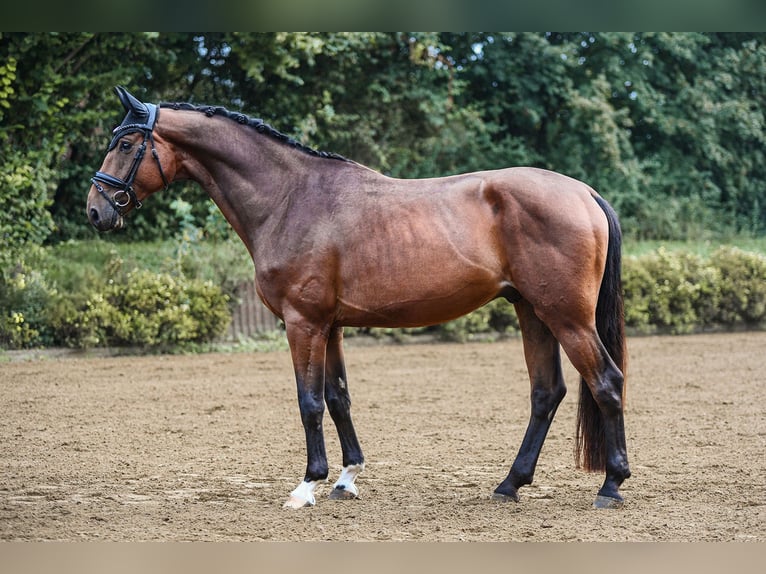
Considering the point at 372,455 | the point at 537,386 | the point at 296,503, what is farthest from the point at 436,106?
the point at 296,503

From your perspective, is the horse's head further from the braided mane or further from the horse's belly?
the horse's belly

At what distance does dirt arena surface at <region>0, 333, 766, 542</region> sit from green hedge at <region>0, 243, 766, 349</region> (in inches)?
29.6

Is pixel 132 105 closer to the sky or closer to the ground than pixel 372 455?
closer to the sky

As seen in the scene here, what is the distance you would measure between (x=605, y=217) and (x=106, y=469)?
341cm

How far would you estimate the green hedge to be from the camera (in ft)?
36.3

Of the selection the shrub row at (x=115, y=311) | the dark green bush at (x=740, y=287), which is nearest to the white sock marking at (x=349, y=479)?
the shrub row at (x=115, y=311)

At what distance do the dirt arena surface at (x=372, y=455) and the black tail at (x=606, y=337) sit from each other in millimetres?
261

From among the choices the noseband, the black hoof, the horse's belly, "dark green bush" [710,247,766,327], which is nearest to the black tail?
the black hoof

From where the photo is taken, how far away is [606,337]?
15.3ft

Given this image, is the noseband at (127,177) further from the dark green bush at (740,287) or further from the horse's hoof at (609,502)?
the dark green bush at (740,287)

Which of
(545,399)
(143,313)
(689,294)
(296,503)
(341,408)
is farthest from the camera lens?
(689,294)

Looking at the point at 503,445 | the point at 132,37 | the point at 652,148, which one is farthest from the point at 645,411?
the point at 652,148

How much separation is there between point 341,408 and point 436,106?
13.4m

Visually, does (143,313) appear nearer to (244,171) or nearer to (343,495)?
(244,171)
